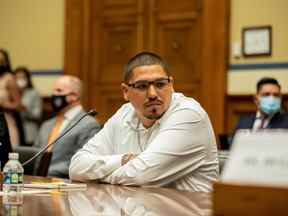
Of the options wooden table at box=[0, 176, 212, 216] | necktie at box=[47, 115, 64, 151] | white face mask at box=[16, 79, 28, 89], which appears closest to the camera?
wooden table at box=[0, 176, 212, 216]

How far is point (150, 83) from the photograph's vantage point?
3.32 metres

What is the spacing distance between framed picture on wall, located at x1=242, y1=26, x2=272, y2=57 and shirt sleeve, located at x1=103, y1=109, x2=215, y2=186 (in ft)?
10.9

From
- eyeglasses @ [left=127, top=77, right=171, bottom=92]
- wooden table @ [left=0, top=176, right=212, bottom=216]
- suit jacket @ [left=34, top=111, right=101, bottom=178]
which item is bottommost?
suit jacket @ [left=34, top=111, right=101, bottom=178]

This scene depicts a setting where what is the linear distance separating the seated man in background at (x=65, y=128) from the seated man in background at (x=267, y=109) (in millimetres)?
1413

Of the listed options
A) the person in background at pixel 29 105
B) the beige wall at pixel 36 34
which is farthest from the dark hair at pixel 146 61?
the person in background at pixel 29 105

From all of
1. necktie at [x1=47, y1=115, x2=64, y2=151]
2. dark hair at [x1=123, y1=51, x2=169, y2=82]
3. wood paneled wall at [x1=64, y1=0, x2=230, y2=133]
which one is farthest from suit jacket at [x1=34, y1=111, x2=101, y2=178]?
wood paneled wall at [x1=64, y1=0, x2=230, y2=133]

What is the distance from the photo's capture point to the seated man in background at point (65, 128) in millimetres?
4785

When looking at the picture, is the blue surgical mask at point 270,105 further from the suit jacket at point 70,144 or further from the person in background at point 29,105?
the person in background at point 29,105

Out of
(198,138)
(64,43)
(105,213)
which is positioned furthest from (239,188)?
(64,43)

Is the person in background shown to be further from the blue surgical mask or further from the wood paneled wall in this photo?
the blue surgical mask

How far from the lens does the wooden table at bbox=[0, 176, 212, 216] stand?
183 cm

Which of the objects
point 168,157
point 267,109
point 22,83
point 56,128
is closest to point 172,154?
point 168,157

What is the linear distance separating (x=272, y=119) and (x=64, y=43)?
9.84ft

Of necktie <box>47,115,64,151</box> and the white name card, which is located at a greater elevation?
the white name card
